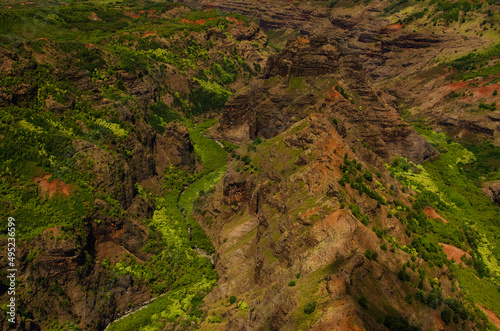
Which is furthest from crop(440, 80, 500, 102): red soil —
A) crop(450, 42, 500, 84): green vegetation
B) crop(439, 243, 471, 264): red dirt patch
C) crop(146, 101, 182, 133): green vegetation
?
crop(146, 101, 182, 133): green vegetation

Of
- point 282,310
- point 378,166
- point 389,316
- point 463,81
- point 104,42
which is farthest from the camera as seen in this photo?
point 104,42

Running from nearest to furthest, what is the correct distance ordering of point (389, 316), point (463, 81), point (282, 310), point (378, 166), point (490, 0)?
point (389, 316)
point (282, 310)
point (378, 166)
point (463, 81)
point (490, 0)

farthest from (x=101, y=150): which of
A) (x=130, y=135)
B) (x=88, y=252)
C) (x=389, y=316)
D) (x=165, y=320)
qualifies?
(x=389, y=316)

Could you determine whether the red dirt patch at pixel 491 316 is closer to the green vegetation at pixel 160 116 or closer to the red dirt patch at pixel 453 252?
the red dirt patch at pixel 453 252

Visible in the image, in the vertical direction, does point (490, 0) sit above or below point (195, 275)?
above

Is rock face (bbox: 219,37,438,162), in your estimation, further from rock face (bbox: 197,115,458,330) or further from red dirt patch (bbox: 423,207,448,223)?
red dirt patch (bbox: 423,207,448,223)

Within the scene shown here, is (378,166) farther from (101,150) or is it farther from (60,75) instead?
(60,75)

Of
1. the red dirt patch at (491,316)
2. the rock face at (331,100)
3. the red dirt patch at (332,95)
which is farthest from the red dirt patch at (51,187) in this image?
the red dirt patch at (491,316)
